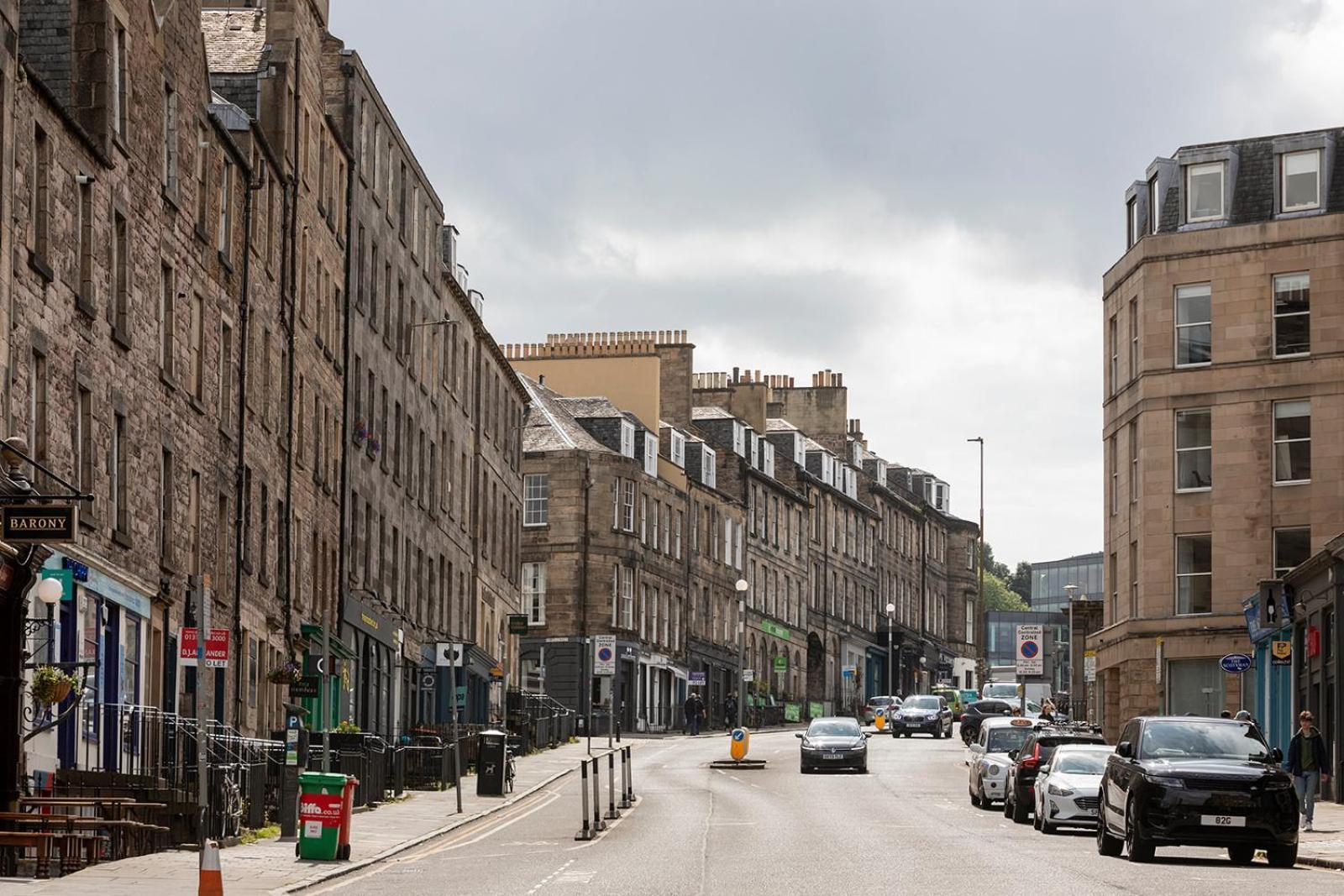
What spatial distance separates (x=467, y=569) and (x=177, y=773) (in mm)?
Answer: 38742

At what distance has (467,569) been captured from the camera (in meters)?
69.1

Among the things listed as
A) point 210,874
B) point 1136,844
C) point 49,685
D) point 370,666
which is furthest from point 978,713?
point 210,874

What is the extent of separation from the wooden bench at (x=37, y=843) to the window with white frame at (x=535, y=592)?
6158 centimetres

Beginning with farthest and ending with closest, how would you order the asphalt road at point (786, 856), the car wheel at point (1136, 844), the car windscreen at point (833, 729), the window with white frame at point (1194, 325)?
the window with white frame at point (1194, 325)
the car windscreen at point (833, 729)
the car wheel at point (1136, 844)
the asphalt road at point (786, 856)

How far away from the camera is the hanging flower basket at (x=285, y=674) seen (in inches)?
1667

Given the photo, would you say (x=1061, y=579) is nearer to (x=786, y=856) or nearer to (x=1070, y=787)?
(x=1070, y=787)

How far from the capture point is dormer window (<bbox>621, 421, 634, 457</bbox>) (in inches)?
3413

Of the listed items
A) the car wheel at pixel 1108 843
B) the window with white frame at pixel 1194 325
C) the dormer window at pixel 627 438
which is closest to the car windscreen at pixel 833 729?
the window with white frame at pixel 1194 325

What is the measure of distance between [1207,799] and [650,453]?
2577 inches

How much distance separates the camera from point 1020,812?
35844 millimetres

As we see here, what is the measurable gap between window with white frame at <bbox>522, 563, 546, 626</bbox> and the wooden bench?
61576mm

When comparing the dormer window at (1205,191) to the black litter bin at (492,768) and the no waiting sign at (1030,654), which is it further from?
the black litter bin at (492,768)

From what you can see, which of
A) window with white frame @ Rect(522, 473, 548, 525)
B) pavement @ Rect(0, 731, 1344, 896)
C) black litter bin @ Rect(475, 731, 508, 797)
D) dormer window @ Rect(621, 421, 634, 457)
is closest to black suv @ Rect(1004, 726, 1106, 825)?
pavement @ Rect(0, 731, 1344, 896)

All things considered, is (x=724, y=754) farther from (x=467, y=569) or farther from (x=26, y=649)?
(x=26, y=649)
